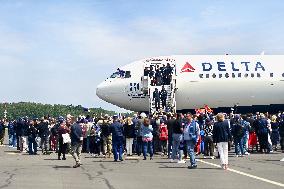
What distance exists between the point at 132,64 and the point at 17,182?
23372mm

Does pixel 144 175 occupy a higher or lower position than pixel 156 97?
lower

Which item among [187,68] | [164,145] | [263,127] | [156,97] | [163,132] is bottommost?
[164,145]

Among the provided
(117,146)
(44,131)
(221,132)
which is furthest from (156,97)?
(221,132)

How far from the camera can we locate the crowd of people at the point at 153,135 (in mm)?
19625

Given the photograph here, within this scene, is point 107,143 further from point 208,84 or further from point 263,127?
point 208,84

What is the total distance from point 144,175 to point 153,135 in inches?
364

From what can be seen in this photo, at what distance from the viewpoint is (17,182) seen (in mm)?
14234

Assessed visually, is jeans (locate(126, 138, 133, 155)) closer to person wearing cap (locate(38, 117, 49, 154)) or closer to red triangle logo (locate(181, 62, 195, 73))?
person wearing cap (locate(38, 117, 49, 154))

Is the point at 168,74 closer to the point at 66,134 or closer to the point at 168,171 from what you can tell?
the point at 66,134

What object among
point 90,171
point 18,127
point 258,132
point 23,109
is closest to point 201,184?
point 90,171

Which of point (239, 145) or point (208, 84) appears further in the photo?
point (208, 84)

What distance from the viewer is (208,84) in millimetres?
36438

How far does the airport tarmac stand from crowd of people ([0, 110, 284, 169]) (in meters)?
0.94

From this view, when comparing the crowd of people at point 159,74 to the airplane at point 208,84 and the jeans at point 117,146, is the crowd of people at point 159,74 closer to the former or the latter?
the airplane at point 208,84
